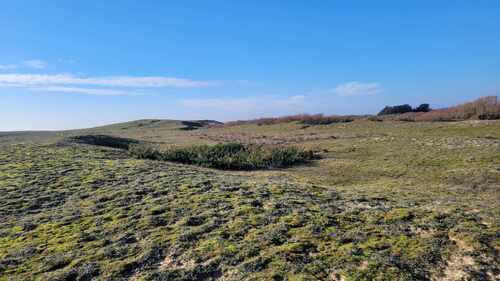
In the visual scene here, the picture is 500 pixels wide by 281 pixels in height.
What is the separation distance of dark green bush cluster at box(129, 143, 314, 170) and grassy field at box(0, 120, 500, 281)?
507 centimetres

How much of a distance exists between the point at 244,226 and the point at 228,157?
12.6 m

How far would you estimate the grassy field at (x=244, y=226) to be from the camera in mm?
5391

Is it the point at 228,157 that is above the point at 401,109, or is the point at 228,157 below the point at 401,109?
below

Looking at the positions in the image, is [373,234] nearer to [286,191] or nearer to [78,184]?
[286,191]

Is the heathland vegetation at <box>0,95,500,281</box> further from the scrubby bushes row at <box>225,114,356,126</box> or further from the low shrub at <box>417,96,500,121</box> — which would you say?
the scrubby bushes row at <box>225,114,356,126</box>

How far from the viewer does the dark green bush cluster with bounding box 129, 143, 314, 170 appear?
61.5 feet

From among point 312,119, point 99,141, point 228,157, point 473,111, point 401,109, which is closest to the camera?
point 228,157

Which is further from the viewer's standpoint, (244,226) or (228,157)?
(228,157)

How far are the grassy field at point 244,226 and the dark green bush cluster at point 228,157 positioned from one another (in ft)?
16.6

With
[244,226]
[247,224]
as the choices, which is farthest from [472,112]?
[244,226]

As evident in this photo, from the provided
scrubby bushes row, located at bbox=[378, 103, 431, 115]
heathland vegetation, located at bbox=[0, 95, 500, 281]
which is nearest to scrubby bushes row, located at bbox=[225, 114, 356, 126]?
scrubby bushes row, located at bbox=[378, 103, 431, 115]

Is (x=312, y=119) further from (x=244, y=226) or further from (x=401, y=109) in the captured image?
(x=244, y=226)

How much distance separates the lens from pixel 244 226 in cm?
722

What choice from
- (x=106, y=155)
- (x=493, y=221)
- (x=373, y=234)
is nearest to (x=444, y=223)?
(x=493, y=221)
